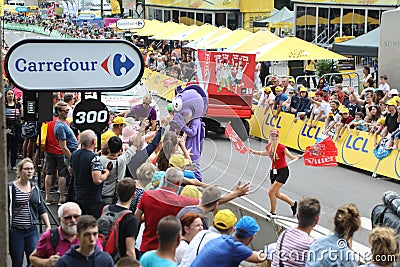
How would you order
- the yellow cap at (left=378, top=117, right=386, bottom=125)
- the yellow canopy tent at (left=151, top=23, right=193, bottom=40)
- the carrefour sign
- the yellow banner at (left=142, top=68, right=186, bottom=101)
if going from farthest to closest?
the yellow canopy tent at (left=151, top=23, right=193, bottom=40)
the yellow cap at (left=378, top=117, right=386, bottom=125)
the yellow banner at (left=142, top=68, right=186, bottom=101)
the carrefour sign

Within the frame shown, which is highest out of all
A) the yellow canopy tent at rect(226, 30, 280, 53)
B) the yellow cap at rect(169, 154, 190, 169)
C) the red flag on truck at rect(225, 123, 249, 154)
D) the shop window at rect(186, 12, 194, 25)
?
the shop window at rect(186, 12, 194, 25)

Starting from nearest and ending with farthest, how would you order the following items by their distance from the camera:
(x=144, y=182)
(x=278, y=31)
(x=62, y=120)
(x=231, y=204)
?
1. (x=144, y=182)
2. (x=231, y=204)
3. (x=62, y=120)
4. (x=278, y=31)

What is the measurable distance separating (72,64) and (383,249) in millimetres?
3641

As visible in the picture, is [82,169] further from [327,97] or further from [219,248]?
[327,97]

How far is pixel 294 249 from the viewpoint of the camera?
6516 mm

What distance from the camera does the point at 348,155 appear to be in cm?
1778

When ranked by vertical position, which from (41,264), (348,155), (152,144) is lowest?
(348,155)

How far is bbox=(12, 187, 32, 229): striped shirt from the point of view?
841 centimetres

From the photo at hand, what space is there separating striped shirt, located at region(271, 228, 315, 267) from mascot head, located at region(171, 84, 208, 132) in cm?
302

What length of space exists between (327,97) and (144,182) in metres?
12.4

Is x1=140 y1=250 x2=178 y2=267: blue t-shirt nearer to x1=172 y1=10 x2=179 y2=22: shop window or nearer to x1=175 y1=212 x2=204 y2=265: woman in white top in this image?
x1=175 y1=212 x2=204 y2=265: woman in white top

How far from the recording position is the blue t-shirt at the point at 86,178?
945 cm

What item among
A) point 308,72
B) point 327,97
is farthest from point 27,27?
point 327,97

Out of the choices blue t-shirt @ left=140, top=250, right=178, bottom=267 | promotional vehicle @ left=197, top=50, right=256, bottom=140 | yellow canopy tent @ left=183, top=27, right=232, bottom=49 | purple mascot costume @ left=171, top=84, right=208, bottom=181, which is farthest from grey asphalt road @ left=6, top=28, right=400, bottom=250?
yellow canopy tent @ left=183, top=27, right=232, bottom=49
